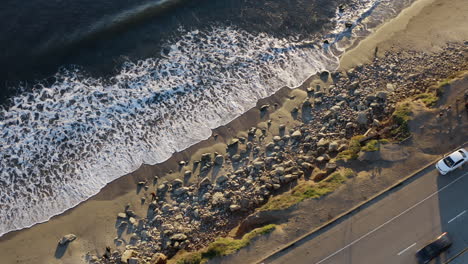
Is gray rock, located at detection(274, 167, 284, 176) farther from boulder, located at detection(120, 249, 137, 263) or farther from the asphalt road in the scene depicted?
boulder, located at detection(120, 249, 137, 263)

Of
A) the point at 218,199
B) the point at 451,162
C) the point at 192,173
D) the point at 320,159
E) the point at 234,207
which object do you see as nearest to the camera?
the point at 451,162

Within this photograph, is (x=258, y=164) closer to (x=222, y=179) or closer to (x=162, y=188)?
(x=222, y=179)

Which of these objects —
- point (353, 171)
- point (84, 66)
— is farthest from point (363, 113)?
point (84, 66)

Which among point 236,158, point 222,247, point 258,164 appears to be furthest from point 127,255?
point 258,164

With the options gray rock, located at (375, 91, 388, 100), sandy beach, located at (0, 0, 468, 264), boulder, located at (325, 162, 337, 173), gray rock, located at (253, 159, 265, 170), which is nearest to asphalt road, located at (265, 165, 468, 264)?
boulder, located at (325, 162, 337, 173)

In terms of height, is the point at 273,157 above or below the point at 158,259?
above

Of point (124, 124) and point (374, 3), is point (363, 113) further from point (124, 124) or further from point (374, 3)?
point (124, 124)

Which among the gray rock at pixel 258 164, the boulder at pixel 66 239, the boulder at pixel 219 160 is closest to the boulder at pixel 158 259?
the boulder at pixel 66 239
